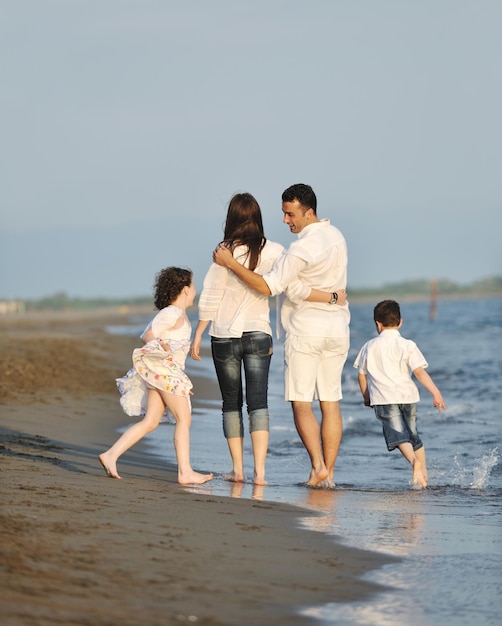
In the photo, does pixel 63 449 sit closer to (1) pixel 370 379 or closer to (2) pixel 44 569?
(1) pixel 370 379

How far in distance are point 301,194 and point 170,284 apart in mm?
1026

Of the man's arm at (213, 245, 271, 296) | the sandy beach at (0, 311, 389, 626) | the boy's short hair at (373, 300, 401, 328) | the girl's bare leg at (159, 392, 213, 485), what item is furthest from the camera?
A: the boy's short hair at (373, 300, 401, 328)

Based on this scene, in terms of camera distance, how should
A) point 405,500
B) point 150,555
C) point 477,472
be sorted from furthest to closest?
point 477,472
point 405,500
point 150,555

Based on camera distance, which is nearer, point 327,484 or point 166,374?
point 166,374

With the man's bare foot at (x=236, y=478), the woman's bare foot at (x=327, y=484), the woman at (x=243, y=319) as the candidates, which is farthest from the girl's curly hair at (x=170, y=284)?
the woman's bare foot at (x=327, y=484)

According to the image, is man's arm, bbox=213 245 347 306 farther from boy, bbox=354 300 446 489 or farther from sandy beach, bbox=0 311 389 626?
sandy beach, bbox=0 311 389 626

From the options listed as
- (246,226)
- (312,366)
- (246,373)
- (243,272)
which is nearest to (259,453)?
(246,373)

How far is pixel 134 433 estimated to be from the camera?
650cm

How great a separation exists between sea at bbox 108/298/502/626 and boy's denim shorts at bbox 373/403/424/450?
286 mm

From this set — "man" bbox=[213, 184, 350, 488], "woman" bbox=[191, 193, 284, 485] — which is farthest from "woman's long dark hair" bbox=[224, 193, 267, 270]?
"man" bbox=[213, 184, 350, 488]

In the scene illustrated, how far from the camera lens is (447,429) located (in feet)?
35.2

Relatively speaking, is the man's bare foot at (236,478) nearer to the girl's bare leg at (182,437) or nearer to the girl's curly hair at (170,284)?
the girl's bare leg at (182,437)

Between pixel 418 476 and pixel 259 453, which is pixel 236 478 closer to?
pixel 259 453

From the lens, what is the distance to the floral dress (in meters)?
6.55
